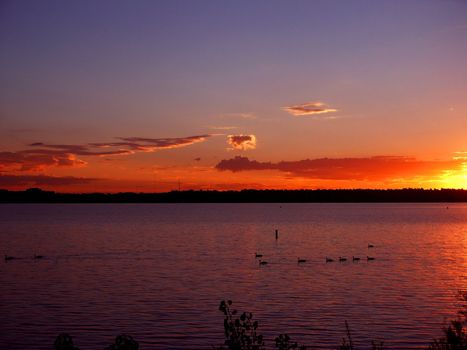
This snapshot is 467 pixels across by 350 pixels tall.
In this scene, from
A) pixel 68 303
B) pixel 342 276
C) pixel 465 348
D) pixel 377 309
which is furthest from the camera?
pixel 342 276

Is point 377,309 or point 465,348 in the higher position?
point 465,348

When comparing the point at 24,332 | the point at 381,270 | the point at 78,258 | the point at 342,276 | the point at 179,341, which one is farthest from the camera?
the point at 78,258

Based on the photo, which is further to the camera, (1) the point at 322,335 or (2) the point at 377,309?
(2) the point at 377,309

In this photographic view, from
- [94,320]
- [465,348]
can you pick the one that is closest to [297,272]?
[94,320]

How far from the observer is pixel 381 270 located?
5200 cm

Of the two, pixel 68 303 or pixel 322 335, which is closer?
pixel 322 335

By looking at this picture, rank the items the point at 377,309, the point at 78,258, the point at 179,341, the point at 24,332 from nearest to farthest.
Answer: the point at 179,341
the point at 24,332
the point at 377,309
the point at 78,258

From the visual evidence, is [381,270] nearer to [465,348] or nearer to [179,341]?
[179,341]

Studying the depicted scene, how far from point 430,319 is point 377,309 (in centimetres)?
324

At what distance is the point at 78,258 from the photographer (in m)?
61.8

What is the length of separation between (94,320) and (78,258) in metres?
32.5

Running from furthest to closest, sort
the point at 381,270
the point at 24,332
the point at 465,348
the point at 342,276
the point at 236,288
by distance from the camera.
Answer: the point at 381,270
the point at 342,276
the point at 236,288
the point at 24,332
the point at 465,348

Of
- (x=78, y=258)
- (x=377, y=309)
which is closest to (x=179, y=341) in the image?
(x=377, y=309)

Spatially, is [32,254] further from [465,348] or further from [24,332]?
[465,348]
